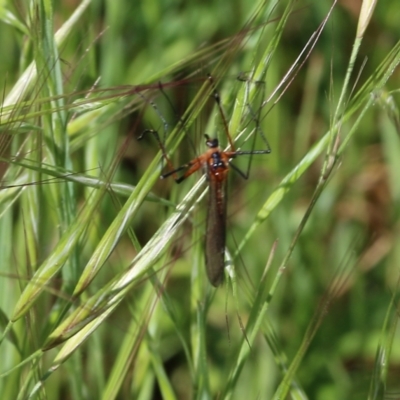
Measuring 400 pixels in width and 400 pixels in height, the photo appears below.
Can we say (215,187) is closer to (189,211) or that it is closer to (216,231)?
(216,231)

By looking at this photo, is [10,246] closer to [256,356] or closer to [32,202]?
[32,202]

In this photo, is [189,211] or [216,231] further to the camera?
[216,231]

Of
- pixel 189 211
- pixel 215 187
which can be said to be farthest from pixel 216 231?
pixel 189 211

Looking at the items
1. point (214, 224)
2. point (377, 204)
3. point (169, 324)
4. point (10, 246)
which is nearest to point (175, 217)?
point (214, 224)
